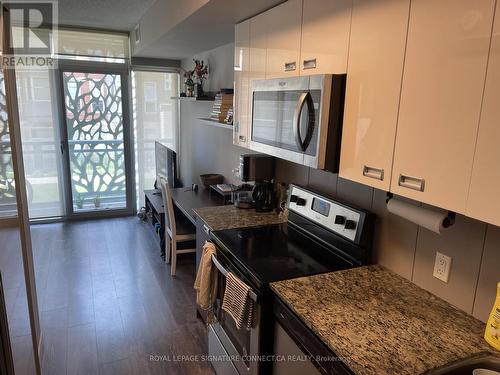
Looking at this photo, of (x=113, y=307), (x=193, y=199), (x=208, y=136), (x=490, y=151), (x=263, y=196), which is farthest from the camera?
(x=208, y=136)

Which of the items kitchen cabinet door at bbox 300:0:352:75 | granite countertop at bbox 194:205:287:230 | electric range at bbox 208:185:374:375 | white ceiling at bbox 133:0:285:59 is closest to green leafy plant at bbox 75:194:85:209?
white ceiling at bbox 133:0:285:59

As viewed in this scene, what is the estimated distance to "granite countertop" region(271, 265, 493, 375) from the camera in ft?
3.90

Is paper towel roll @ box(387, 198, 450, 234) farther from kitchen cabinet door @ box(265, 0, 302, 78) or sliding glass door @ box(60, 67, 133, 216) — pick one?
sliding glass door @ box(60, 67, 133, 216)

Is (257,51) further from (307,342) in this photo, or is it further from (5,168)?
(307,342)

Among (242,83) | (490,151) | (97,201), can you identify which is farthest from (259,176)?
(97,201)

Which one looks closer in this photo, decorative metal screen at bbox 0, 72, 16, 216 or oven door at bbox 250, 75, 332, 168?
oven door at bbox 250, 75, 332, 168

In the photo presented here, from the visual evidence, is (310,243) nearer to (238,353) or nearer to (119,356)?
(238,353)

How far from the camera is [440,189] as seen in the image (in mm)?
1149

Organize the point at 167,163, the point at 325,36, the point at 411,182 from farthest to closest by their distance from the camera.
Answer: the point at 167,163 < the point at 325,36 < the point at 411,182

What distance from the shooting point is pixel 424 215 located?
1382mm

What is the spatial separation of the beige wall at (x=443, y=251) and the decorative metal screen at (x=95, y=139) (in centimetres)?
433

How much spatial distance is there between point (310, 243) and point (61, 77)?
4.55 m

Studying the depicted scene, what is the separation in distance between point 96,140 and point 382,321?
5.10 metres

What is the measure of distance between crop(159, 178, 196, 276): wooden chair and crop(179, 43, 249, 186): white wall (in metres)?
0.67
